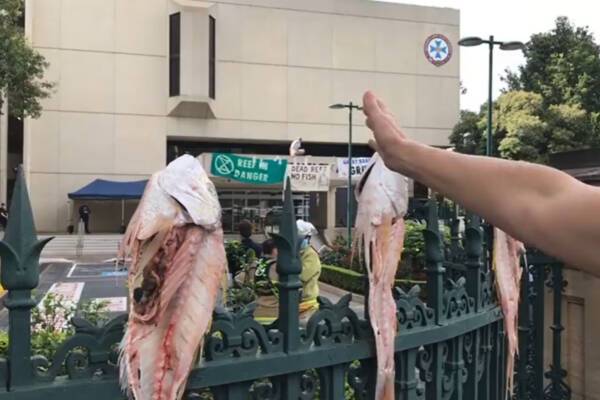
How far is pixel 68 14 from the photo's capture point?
27312mm

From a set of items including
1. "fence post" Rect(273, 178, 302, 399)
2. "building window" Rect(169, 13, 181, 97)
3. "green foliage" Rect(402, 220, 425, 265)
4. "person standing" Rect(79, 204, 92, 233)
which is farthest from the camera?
"building window" Rect(169, 13, 181, 97)

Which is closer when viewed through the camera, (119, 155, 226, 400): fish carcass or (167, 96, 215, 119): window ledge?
(119, 155, 226, 400): fish carcass

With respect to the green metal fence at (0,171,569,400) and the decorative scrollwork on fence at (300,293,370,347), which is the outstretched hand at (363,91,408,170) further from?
the decorative scrollwork on fence at (300,293,370,347)

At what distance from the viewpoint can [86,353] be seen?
150cm

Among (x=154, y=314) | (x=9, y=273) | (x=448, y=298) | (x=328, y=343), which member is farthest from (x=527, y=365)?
(x=9, y=273)

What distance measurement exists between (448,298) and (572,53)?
33.8 m

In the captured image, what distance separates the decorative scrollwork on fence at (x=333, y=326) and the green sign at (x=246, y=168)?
2268 centimetres

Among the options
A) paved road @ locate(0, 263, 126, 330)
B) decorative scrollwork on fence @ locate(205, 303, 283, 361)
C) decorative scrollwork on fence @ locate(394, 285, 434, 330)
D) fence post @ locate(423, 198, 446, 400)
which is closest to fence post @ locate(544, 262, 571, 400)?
fence post @ locate(423, 198, 446, 400)

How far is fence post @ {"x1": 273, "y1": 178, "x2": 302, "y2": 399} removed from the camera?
1.73 metres

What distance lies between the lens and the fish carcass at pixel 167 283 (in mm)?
1513

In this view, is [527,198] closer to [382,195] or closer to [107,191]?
[382,195]

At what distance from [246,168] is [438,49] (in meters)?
15.9

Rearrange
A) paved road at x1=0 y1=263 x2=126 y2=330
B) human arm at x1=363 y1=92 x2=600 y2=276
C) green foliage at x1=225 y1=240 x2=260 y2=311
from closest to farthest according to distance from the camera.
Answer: human arm at x1=363 y1=92 x2=600 y2=276 < green foliage at x1=225 y1=240 x2=260 y2=311 < paved road at x1=0 y1=263 x2=126 y2=330

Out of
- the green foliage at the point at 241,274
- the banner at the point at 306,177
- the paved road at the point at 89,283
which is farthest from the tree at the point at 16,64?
the green foliage at the point at 241,274
